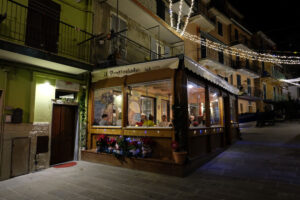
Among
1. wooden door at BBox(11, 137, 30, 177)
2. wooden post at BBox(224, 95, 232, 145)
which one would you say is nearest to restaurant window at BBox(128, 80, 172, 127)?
wooden post at BBox(224, 95, 232, 145)

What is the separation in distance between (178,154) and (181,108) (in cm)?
142

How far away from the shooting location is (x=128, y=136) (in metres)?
7.01

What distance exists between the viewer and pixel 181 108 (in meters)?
5.86

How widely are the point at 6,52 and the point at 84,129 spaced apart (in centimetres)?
402

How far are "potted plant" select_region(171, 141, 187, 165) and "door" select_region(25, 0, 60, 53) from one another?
5.75 metres

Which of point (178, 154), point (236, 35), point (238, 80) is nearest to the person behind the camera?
point (178, 154)

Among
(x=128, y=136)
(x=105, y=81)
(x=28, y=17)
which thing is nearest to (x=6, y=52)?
(x=28, y=17)

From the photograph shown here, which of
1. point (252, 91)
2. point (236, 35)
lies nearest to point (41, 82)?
point (236, 35)

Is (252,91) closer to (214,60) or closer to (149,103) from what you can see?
(214,60)

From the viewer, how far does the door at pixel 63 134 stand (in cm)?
707

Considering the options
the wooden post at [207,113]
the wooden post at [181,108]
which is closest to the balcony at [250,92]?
the wooden post at [207,113]

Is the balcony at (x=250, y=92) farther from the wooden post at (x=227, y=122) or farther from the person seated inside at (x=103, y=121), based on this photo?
the person seated inside at (x=103, y=121)

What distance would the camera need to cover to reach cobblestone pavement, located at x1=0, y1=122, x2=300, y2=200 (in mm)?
4160

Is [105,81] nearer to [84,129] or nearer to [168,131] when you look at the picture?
[84,129]
